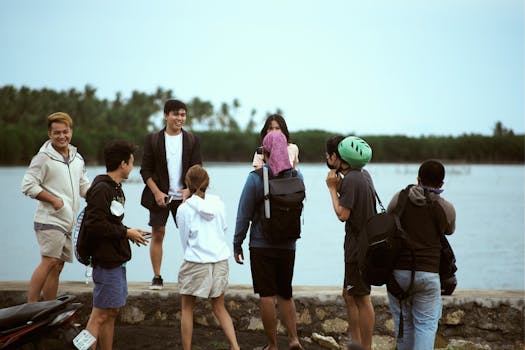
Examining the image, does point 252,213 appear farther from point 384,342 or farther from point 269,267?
point 384,342

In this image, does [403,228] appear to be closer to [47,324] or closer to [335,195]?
[335,195]

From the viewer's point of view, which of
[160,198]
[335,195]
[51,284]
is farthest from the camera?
[160,198]

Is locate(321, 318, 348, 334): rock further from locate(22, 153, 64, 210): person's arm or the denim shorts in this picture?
locate(22, 153, 64, 210): person's arm

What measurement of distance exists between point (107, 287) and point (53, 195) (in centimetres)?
122

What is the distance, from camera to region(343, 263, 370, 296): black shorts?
17.7 feet

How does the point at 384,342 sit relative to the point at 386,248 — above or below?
below

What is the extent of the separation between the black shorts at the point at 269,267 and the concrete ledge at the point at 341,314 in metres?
1.10

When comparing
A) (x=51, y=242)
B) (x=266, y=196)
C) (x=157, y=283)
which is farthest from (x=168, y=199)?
(x=266, y=196)

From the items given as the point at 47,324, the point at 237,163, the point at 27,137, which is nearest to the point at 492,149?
the point at 237,163

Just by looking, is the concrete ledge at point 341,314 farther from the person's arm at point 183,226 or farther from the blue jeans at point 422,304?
the blue jeans at point 422,304

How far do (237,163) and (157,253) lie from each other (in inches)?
2169

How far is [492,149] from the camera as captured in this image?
47.8m

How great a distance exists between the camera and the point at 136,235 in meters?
5.06

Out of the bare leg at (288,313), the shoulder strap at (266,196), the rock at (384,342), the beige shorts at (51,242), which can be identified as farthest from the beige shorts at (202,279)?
the rock at (384,342)
